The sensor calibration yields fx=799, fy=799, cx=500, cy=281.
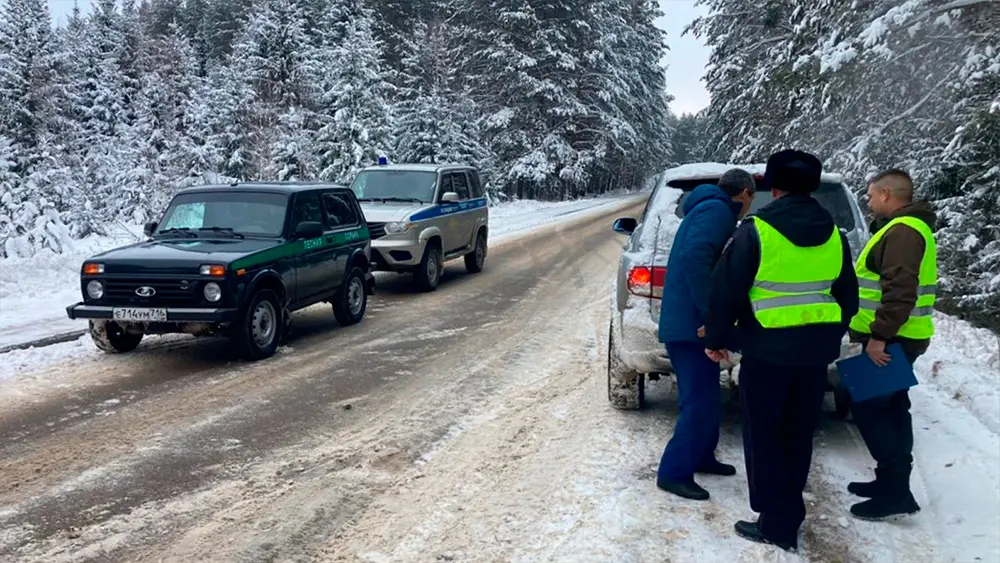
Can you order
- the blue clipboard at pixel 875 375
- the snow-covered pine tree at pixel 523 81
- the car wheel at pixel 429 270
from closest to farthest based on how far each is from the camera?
the blue clipboard at pixel 875 375 < the car wheel at pixel 429 270 < the snow-covered pine tree at pixel 523 81

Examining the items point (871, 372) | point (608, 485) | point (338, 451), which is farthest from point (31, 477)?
point (871, 372)

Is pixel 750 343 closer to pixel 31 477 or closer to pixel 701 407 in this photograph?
pixel 701 407

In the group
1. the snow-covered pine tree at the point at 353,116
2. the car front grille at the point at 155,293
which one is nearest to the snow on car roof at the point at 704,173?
the car front grille at the point at 155,293

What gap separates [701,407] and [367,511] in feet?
6.51

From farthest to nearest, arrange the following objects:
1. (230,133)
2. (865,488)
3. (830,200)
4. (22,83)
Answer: (230,133) → (22,83) → (830,200) → (865,488)

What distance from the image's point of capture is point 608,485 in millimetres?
4816

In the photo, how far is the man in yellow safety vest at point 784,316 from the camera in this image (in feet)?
12.4

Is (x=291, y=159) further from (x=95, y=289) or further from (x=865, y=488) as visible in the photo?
(x=865, y=488)

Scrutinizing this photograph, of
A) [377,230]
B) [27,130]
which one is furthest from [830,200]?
[27,130]

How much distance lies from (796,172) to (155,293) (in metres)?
6.29

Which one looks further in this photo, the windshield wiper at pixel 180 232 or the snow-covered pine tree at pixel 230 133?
the snow-covered pine tree at pixel 230 133

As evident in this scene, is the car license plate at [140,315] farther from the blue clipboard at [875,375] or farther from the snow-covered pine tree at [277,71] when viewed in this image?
the snow-covered pine tree at [277,71]

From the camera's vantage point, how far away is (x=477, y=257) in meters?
15.9

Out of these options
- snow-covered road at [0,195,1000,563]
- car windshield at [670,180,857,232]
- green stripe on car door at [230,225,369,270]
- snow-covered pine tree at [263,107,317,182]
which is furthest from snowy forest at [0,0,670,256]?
car windshield at [670,180,857,232]
